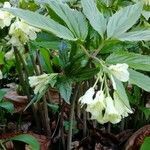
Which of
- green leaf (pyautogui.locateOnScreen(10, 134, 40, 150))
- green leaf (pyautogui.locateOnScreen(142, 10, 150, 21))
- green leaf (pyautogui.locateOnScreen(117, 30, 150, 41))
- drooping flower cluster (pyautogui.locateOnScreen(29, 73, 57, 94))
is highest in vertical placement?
green leaf (pyautogui.locateOnScreen(142, 10, 150, 21))

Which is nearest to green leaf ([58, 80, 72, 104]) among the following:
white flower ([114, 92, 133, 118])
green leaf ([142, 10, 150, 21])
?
white flower ([114, 92, 133, 118])

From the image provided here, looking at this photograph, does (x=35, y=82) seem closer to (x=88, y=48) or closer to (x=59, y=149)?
(x=88, y=48)

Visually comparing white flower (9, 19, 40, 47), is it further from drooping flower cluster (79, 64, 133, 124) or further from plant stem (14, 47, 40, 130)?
drooping flower cluster (79, 64, 133, 124)

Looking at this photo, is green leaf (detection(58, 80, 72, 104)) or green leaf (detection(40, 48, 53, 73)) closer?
green leaf (detection(58, 80, 72, 104))

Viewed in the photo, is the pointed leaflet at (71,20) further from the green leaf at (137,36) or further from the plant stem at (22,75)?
the plant stem at (22,75)

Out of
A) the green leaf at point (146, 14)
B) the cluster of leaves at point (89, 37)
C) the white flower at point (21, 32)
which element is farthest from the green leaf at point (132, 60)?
the green leaf at point (146, 14)

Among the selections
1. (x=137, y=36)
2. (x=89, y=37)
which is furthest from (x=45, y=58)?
(x=137, y=36)
